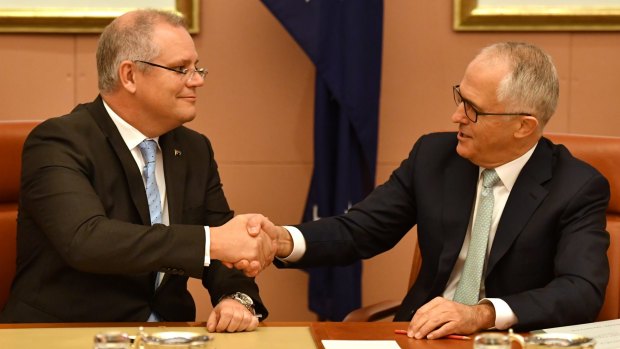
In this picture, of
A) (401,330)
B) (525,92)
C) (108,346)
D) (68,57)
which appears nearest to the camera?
(108,346)

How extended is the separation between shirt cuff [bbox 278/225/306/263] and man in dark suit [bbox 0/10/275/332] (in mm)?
107

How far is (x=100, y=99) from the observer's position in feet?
10.2

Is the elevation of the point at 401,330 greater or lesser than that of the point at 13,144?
lesser

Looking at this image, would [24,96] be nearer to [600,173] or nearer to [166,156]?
[166,156]

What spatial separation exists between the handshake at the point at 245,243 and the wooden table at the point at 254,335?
0.28 metres

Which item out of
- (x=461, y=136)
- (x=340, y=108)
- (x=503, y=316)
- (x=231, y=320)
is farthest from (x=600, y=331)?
(x=340, y=108)

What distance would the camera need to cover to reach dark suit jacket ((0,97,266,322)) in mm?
2617

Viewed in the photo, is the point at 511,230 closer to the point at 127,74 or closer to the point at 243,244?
the point at 243,244

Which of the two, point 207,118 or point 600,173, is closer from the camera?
point 600,173

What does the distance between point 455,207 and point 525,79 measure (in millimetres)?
478

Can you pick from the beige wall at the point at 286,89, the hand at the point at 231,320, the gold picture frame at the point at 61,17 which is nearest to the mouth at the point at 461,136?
the hand at the point at 231,320

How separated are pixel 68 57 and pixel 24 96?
282 millimetres

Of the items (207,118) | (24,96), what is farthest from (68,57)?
(207,118)

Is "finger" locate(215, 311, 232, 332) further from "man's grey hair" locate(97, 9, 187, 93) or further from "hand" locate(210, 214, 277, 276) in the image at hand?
"man's grey hair" locate(97, 9, 187, 93)
